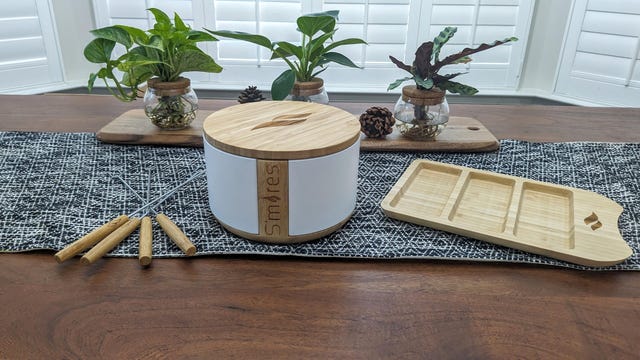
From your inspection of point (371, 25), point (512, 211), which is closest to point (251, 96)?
point (512, 211)

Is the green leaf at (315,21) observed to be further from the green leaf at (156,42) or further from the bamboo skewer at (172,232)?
the bamboo skewer at (172,232)

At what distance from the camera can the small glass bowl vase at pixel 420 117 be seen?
895 millimetres

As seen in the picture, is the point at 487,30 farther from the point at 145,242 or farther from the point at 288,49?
the point at 145,242

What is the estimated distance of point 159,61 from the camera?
2.74 ft

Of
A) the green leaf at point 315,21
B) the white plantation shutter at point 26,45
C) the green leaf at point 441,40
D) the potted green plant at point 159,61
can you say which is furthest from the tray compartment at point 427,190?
the white plantation shutter at point 26,45

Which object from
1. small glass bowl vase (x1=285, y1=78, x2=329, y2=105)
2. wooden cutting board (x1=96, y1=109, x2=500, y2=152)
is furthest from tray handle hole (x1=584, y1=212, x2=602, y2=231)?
small glass bowl vase (x1=285, y1=78, x2=329, y2=105)

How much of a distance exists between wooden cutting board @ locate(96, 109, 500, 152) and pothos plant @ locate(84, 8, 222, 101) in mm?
75

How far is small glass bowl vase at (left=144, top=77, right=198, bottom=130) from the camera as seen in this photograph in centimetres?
90

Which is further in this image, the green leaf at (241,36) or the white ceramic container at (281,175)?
the green leaf at (241,36)

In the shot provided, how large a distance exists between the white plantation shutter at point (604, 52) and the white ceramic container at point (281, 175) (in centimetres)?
151

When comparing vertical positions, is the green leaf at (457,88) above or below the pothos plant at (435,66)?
below

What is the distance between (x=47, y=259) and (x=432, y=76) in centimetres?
67

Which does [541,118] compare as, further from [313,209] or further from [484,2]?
[484,2]

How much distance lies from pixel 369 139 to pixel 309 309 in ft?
1.61
